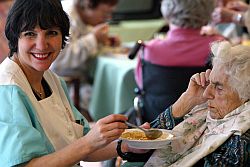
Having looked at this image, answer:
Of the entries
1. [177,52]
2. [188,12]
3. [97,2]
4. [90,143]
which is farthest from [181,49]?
[90,143]

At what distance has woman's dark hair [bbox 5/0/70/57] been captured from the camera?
5.59 ft

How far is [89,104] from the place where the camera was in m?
4.09

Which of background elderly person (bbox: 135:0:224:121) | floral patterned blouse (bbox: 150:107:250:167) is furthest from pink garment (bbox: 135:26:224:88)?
floral patterned blouse (bbox: 150:107:250:167)

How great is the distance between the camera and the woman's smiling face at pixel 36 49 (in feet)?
5.66

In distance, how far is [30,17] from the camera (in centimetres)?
170

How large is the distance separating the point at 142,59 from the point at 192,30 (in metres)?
0.31

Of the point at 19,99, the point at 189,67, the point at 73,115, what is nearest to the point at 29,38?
the point at 19,99

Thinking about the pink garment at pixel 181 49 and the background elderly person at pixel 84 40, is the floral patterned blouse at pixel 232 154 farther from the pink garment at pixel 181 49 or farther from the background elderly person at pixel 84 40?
the background elderly person at pixel 84 40

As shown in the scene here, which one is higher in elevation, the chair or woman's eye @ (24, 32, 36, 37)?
woman's eye @ (24, 32, 36, 37)

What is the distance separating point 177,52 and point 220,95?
1.27m

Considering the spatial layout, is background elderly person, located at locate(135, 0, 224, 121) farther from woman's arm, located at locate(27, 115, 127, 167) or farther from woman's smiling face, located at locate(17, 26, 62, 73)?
woman's arm, located at locate(27, 115, 127, 167)

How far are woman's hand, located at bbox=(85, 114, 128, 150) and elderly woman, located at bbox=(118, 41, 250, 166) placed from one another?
0.31 meters

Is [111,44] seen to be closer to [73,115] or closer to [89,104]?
[89,104]

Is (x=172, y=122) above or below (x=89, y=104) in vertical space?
above
